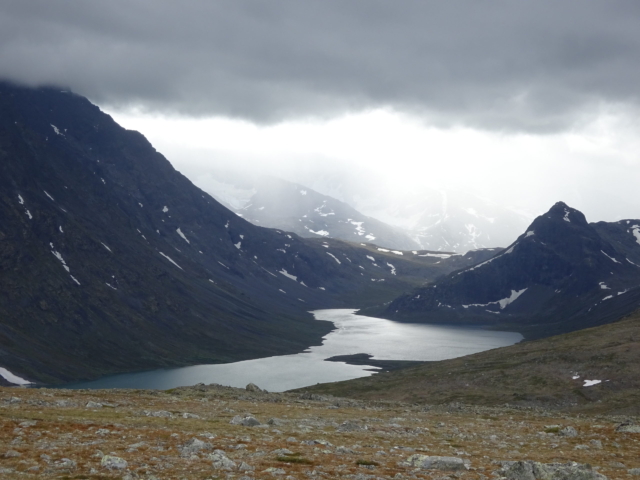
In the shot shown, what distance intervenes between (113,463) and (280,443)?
11.6 metres

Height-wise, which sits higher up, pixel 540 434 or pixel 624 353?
pixel 624 353

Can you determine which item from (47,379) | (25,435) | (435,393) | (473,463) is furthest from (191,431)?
(47,379)

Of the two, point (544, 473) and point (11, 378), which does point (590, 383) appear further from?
point (11, 378)

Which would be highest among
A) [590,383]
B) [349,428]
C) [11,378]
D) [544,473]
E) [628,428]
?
[590,383]

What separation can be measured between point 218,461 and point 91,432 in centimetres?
1165

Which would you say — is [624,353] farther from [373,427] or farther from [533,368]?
[373,427]

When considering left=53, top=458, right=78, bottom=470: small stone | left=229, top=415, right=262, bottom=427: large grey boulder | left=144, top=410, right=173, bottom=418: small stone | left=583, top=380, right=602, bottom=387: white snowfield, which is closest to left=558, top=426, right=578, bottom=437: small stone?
left=229, top=415, right=262, bottom=427: large grey boulder

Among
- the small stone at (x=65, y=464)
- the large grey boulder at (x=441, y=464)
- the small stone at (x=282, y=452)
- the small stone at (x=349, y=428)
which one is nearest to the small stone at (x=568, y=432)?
the small stone at (x=349, y=428)

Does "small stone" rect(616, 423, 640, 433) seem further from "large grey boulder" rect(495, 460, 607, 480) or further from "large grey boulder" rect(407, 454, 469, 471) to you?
"large grey boulder" rect(407, 454, 469, 471)

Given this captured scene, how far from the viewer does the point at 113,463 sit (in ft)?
82.7

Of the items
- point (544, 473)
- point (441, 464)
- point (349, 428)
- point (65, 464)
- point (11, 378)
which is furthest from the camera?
point (11, 378)

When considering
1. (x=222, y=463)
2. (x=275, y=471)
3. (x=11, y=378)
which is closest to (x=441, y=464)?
(x=275, y=471)

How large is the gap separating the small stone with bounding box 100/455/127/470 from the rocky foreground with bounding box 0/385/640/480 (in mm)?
83

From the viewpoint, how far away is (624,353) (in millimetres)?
109938
